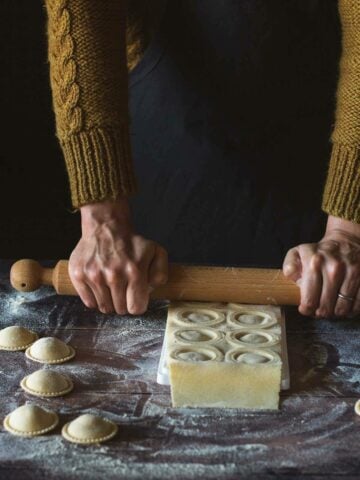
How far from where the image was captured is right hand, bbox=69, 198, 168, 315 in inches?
59.4

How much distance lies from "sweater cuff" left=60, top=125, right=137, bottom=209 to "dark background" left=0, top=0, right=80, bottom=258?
95 centimetres

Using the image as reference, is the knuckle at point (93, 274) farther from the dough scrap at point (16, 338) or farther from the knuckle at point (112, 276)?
the dough scrap at point (16, 338)

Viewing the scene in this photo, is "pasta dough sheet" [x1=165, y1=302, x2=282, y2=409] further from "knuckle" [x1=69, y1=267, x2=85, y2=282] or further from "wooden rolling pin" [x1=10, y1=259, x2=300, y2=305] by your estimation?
"knuckle" [x1=69, y1=267, x2=85, y2=282]

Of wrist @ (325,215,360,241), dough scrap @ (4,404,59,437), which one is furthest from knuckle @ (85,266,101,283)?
wrist @ (325,215,360,241)

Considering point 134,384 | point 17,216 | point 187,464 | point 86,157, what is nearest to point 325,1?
point 86,157

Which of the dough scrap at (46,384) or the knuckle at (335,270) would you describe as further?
the knuckle at (335,270)

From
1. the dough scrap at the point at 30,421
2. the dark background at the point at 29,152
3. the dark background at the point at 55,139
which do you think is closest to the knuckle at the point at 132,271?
the dough scrap at the point at 30,421

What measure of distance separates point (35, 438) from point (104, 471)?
0.42ft

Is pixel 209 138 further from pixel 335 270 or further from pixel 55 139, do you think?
pixel 55 139

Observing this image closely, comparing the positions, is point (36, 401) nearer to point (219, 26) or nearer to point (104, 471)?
point (104, 471)

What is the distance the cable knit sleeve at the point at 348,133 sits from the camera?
59.8 inches

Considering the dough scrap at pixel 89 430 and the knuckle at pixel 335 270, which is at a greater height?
the knuckle at pixel 335 270

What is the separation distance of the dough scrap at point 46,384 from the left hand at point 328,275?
0.45 meters

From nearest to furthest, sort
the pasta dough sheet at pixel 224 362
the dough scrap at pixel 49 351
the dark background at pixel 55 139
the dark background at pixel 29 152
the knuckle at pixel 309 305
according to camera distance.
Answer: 1. the pasta dough sheet at pixel 224 362
2. the dough scrap at pixel 49 351
3. the knuckle at pixel 309 305
4. the dark background at pixel 55 139
5. the dark background at pixel 29 152
